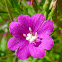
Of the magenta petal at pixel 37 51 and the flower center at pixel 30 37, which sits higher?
the flower center at pixel 30 37

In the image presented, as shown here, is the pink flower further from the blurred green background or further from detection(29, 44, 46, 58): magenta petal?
the blurred green background

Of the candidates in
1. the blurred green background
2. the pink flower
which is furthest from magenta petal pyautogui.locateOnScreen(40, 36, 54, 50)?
the blurred green background

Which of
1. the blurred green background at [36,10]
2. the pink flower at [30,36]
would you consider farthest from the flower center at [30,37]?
the blurred green background at [36,10]

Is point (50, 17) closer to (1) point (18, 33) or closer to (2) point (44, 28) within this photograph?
(2) point (44, 28)

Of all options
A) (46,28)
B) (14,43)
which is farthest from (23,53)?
(46,28)

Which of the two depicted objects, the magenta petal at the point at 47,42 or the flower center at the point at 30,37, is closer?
the magenta petal at the point at 47,42

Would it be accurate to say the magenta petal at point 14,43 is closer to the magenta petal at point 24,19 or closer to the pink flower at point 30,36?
the pink flower at point 30,36

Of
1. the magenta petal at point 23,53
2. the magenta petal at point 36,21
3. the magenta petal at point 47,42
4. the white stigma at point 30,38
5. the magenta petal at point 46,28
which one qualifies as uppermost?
the magenta petal at point 36,21
